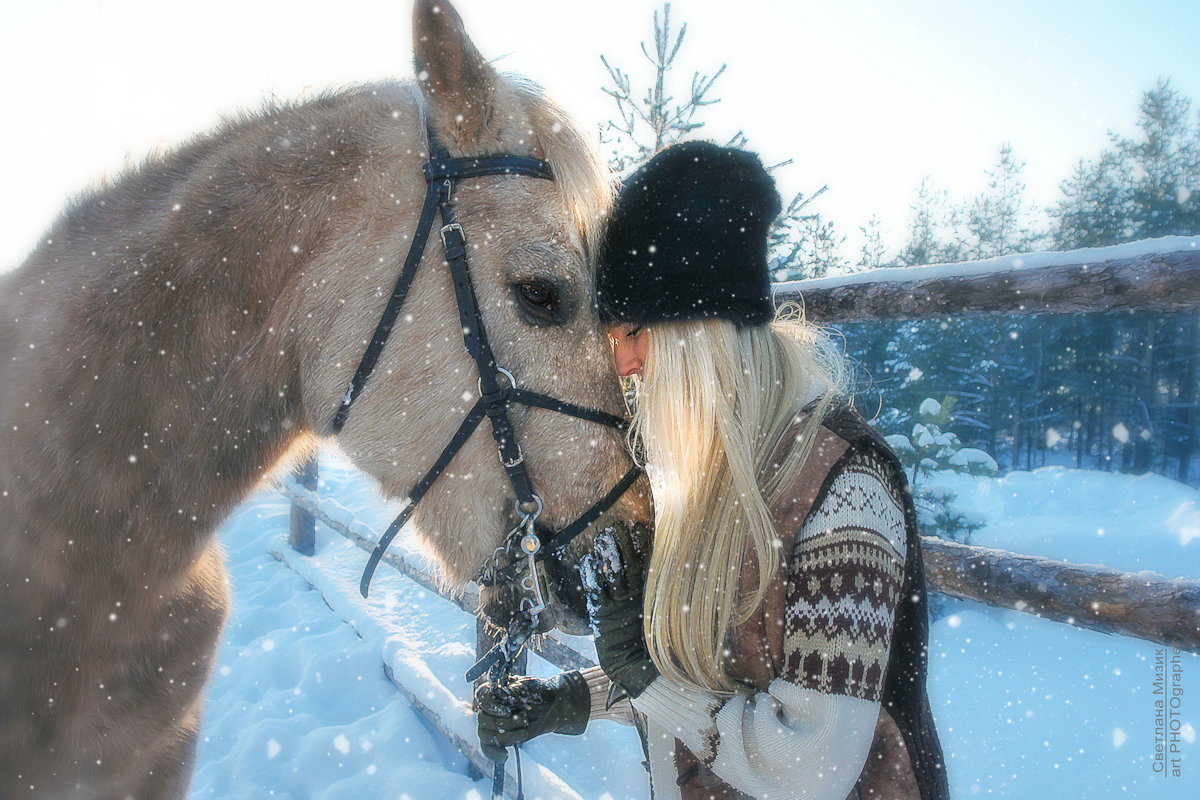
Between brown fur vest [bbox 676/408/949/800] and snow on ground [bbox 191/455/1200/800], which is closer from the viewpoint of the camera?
brown fur vest [bbox 676/408/949/800]

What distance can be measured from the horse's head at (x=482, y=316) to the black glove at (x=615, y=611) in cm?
10

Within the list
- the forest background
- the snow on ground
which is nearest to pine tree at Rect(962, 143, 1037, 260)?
the forest background

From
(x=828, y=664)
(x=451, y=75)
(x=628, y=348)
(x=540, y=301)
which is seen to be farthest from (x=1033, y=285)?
(x=451, y=75)

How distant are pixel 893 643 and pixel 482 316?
1.33 m

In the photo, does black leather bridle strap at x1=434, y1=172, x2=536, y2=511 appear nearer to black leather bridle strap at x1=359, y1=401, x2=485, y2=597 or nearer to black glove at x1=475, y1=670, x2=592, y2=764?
black leather bridle strap at x1=359, y1=401, x2=485, y2=597

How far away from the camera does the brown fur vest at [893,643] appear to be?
134 centimetres

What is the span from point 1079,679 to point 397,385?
6712 millimetres

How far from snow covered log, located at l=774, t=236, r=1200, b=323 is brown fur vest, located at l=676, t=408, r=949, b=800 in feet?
2.97

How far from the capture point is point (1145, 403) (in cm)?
2283

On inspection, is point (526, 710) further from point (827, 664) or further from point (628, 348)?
point (628, 348)

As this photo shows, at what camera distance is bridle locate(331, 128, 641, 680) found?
1489mm

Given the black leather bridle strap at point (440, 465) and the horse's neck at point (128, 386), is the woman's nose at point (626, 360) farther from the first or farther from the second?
the horse's neck at point (128, 386)

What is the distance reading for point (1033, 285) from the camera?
73.2 inches

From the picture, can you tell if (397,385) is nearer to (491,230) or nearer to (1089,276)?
(491,230)
